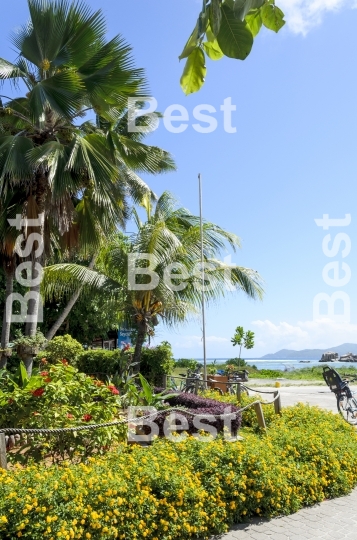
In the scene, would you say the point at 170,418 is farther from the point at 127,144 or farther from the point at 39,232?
the point at 127,144

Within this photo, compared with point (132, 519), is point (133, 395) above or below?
above

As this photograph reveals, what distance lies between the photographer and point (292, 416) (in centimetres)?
847

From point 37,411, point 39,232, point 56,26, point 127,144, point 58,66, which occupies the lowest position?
point 37,411

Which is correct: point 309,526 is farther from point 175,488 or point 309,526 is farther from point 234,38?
point 234,38

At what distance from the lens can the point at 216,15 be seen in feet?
4.48

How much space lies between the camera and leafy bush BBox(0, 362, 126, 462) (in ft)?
18.7

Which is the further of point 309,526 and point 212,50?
point 309,526

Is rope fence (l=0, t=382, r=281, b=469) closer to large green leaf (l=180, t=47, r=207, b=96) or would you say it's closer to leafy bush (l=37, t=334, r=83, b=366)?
large green leaf (l=180, t=47, r=207, b=96)

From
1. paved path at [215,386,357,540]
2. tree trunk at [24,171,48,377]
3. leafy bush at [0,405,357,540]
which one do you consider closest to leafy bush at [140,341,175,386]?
tree trunk at [24,171,48,377]

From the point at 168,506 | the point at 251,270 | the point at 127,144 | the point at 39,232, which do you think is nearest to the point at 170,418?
the point at 168,506

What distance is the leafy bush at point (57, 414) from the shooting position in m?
5.69

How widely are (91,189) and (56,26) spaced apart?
347 centimetres

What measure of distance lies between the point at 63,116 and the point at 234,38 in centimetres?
893

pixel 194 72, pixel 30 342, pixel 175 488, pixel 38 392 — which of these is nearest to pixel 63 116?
pixel 30 342
